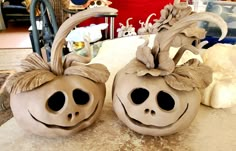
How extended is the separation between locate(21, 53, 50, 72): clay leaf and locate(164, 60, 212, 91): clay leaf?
263 mm

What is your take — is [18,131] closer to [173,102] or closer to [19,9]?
[173,102]

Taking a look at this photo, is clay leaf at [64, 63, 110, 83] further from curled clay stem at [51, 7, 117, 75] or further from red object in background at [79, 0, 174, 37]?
red object in background at [79, 0, 174, 37]

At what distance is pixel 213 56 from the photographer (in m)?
0.79

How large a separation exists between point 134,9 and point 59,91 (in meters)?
1.86

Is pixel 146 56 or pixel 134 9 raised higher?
pixel 146 56

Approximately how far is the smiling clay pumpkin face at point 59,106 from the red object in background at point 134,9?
1761 mm

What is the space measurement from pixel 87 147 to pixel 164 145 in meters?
0.17

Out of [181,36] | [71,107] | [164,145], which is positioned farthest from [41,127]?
[181,36]

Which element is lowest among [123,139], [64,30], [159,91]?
[123,139]

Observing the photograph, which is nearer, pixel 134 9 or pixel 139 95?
pixel 139 95

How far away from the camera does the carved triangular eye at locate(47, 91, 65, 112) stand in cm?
52

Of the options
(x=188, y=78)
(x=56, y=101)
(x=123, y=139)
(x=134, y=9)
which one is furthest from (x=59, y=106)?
(x=134, y=9)

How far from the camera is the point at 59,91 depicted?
50 centimetres

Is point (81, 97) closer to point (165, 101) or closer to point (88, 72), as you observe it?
point (88, 72)
